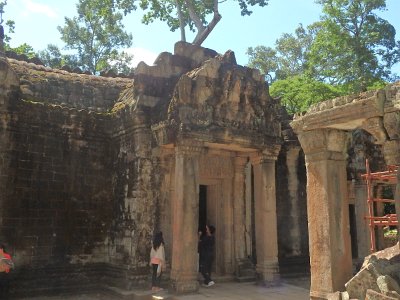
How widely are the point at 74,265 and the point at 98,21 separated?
2553cm

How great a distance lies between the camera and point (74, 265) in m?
10.0

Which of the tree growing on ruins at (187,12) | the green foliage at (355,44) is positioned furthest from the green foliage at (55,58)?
the green foliage at (355,44)

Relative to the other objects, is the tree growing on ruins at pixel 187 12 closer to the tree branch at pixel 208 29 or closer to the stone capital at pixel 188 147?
the tree branch at pixel 208 29

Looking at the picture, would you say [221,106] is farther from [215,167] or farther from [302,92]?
[302,92]

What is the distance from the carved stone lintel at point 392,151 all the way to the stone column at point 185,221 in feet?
15.2

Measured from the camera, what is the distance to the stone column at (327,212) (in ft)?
19.5

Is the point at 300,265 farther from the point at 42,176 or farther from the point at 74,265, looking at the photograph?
the point at 42,176

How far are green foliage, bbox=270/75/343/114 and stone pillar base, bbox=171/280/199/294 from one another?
14.9 m

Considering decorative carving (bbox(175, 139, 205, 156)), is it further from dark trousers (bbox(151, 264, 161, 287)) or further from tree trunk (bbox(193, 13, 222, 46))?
tree trunk (bbox(193, 13, 222, 46))

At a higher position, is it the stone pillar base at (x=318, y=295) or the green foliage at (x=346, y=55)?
the green foliage at (x=346, y=55)

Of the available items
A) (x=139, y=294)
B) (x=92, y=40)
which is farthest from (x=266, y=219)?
(x=92, y=40)

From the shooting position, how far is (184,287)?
8508 millimetres

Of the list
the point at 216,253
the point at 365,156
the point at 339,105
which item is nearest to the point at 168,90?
the point at 216,253

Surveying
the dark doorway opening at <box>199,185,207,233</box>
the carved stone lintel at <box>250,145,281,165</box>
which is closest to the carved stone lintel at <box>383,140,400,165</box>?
the carved stone lintel at <box>250,145,281,165</box>
